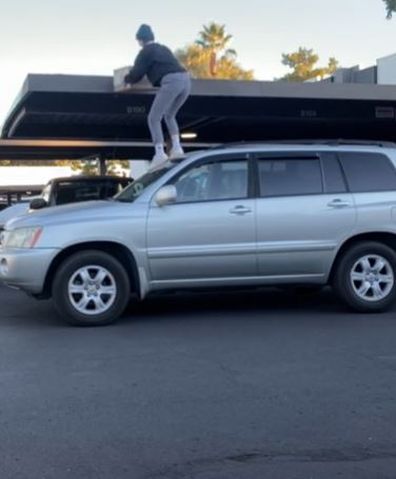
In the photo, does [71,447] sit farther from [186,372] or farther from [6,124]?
[6,124]

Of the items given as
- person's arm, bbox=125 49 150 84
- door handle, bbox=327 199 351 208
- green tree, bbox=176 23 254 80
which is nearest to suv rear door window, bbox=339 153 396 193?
door handle, bbox=327 199 351 208

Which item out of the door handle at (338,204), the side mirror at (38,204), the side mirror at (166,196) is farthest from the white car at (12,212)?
the door handle at (338,204)

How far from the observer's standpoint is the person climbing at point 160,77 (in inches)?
445

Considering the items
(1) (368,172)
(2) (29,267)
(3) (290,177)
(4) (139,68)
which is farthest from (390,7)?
(2) (29,267)

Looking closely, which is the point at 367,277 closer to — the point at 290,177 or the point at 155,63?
the point at 290,177

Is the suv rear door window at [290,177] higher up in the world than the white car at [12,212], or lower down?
higher up

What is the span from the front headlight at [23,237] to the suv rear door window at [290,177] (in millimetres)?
2548

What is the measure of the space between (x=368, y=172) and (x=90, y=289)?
353 centimetres

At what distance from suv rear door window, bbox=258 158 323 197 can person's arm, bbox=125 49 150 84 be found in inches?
122

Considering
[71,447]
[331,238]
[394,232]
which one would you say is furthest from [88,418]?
[394,232]

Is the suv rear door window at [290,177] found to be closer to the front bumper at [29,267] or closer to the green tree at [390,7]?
the front bumper at [29,267]

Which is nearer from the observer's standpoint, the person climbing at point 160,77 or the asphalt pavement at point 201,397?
the asphalt pavement at point 201,397

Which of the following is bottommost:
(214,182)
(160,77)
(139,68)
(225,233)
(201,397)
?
(201,397)

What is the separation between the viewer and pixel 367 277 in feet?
30.1
